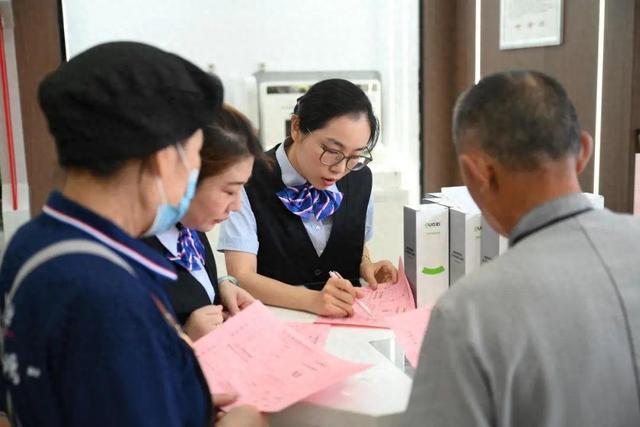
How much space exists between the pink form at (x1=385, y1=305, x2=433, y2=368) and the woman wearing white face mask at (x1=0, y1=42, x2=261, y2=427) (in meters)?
0.64

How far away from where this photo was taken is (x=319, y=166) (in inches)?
74.9

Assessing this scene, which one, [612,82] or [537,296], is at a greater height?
[612,82]

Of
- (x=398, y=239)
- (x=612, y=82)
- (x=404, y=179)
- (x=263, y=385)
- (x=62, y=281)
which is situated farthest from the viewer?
(x=404, y=179)

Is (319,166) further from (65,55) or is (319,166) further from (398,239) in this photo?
(65,55)

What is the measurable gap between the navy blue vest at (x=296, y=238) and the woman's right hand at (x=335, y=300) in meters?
0.35

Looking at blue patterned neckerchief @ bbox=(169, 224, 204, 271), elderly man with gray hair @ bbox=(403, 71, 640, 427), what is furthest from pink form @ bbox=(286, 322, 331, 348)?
elderly man with gray hair @ bbox=(403, 71, 640, 427)

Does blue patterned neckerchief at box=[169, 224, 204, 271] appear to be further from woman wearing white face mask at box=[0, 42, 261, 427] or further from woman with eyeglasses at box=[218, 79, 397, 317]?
woman wearing white face mask at box=[0, 42, 261, 427]

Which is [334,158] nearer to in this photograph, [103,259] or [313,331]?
[313,331]

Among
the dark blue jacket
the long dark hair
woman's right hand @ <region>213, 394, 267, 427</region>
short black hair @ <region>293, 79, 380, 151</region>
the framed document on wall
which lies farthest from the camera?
the framed document on wall

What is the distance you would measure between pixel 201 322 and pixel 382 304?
20.1 inches

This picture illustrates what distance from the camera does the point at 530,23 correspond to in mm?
2607

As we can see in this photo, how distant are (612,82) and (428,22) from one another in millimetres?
1278

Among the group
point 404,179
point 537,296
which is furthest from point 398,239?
point 537,296

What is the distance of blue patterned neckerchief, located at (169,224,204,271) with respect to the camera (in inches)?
60.4
